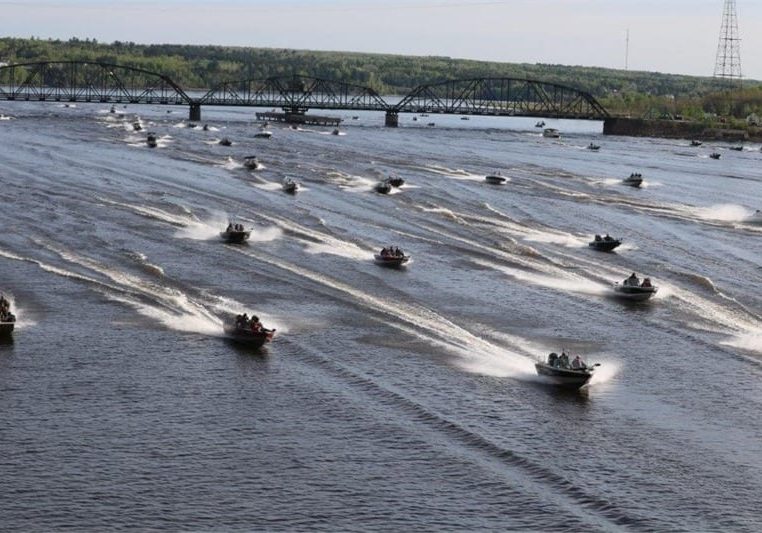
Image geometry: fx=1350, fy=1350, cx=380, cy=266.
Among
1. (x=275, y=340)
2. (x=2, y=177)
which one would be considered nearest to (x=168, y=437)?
(x=275, y=340)

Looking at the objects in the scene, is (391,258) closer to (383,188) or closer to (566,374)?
(566,374)

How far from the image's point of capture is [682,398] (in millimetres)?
73875

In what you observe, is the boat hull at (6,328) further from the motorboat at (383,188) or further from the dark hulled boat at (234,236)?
the motorboat at (383,188)

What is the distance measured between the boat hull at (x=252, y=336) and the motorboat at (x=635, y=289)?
30.2 m

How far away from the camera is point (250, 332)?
80.5 meters

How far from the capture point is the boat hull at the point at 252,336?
80.5 m

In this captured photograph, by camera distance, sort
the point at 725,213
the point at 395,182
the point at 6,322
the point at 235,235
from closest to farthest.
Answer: the point at 6,322 < the point at 235,235 < the point at 725,213 < the point at 395,182

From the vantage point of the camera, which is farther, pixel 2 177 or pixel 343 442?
pixel 2 177

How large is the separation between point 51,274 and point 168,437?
39008mm

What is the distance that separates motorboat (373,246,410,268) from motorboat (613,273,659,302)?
17.7 metres

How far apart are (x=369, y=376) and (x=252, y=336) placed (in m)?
8.88

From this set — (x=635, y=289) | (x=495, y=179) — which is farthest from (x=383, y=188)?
(x=635, y=289)

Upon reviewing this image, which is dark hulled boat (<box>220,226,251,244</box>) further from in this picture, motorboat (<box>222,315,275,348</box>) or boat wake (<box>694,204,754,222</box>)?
boat wake (<box>694,204,754,222</box>)

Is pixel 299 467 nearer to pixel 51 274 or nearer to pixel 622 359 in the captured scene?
pixel 622 359
